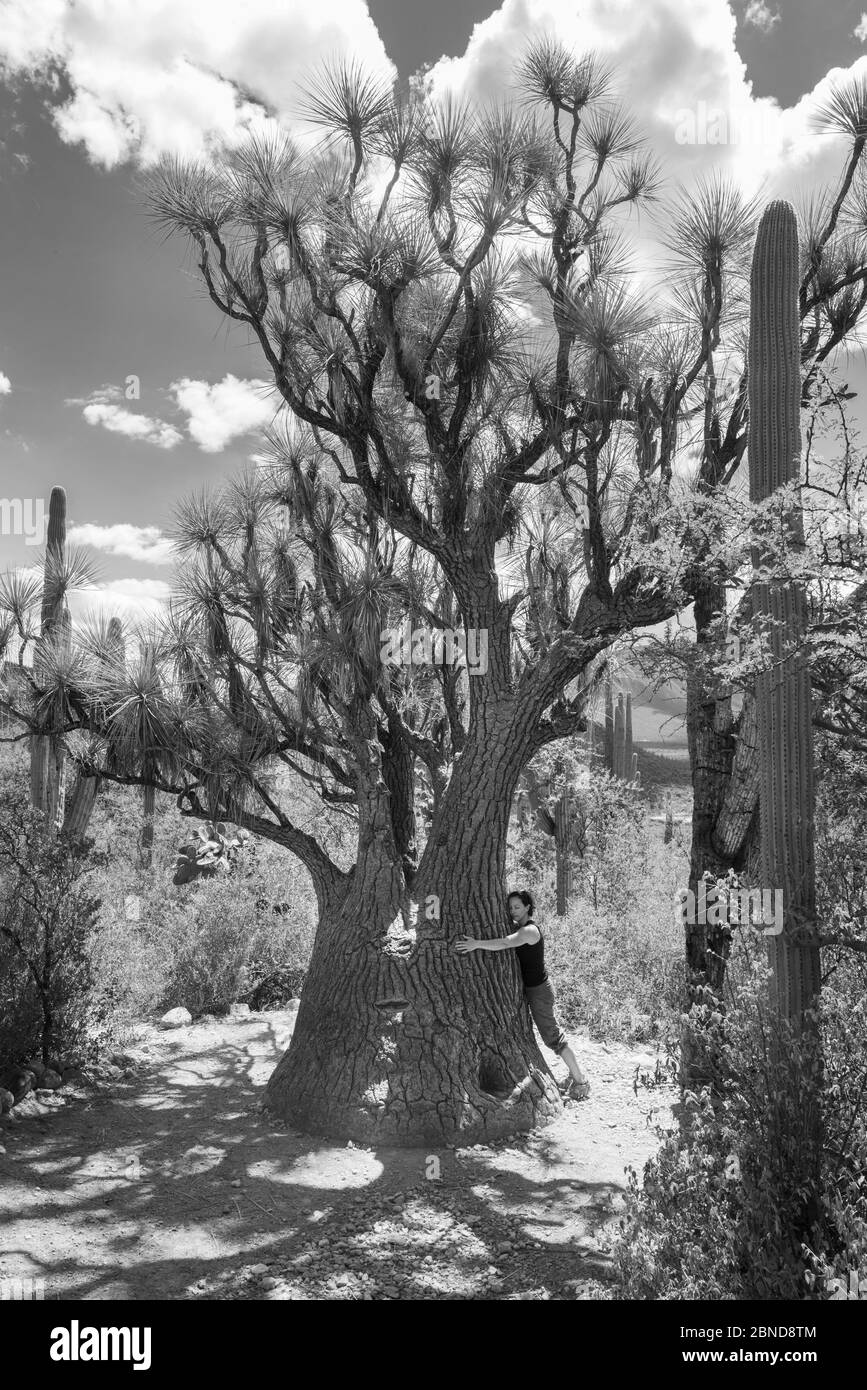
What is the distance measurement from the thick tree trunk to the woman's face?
93 millimetres

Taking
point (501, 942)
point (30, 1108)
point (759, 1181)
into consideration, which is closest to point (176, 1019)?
point (30, 1108)


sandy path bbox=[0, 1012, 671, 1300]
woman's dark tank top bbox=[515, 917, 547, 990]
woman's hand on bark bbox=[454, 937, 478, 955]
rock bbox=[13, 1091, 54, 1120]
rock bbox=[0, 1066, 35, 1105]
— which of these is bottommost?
sandy path bbox=[0, 1012, 671, 1300]

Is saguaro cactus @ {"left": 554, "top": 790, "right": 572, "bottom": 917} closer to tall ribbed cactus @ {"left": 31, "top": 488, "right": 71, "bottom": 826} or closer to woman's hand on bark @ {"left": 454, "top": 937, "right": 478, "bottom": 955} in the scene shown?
tall ribbed cactus @ {"left": 31, "top": 488, "right": 71, "bottom": 826}

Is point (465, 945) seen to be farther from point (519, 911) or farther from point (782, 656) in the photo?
point (782, 656)

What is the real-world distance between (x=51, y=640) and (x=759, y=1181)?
5067mm

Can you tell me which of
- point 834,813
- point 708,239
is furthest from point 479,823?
point 708,239

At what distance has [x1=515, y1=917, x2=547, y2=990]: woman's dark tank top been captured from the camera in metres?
6.23

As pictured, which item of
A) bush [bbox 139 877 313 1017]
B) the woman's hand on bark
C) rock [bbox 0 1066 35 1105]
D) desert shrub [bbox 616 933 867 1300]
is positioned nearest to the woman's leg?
the woman's hand on bark

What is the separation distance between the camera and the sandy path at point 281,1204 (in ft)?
13.0

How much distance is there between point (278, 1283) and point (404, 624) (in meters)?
4.05

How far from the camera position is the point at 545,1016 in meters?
6.23

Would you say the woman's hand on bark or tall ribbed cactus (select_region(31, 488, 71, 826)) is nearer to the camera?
the woman's hand on bark

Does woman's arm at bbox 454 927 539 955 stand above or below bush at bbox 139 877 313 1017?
above
